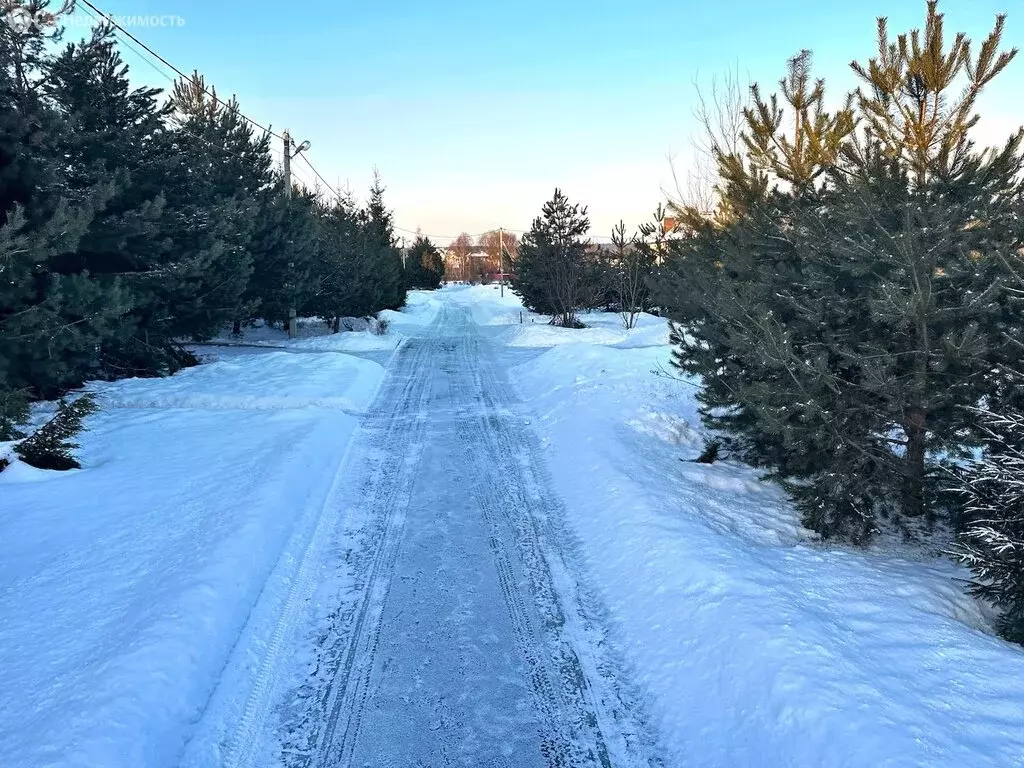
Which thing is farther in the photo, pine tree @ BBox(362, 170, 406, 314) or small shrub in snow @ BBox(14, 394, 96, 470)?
pine tree @ BBox(362, 170, 406, 314)

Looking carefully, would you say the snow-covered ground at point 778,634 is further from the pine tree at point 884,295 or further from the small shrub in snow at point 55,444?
the small shrub in snow at point 55,444

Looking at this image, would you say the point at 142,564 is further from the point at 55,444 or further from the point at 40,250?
the point at 40,250

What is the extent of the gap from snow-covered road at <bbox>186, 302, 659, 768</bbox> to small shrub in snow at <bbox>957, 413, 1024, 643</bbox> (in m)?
2.49

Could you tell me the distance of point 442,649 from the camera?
3973 mm

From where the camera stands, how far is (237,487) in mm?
6590

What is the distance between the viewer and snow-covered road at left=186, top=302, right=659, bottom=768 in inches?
126

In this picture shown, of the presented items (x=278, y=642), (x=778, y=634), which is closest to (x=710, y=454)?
(x=778, y=634)

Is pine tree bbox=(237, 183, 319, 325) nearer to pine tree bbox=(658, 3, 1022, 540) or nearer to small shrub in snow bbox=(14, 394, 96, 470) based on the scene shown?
small shrub in snow bbox=(14, 394, 96, 470)

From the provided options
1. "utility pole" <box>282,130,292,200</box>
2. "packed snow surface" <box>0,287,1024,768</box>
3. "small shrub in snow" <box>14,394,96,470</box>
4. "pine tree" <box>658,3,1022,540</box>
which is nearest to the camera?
"packed snow surface" <box>0,287,1024,768</box>

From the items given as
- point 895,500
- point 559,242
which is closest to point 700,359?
point 895,500

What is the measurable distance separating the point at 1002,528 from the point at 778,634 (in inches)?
68.0

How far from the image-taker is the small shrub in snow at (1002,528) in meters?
3.75

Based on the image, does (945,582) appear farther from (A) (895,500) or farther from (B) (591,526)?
(B) (591,526)

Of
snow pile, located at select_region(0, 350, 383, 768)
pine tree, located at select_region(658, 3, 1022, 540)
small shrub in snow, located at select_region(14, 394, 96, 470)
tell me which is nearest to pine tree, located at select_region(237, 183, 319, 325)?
snow pile, located at select_region(0, 350, 383, 768)
